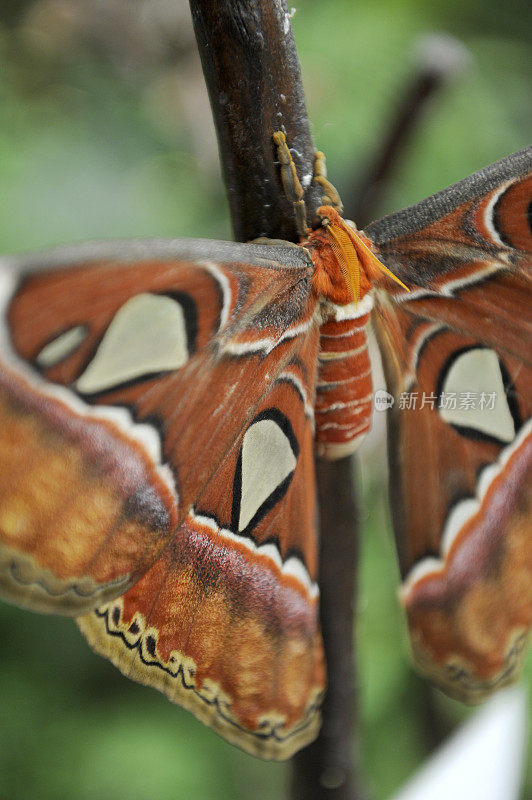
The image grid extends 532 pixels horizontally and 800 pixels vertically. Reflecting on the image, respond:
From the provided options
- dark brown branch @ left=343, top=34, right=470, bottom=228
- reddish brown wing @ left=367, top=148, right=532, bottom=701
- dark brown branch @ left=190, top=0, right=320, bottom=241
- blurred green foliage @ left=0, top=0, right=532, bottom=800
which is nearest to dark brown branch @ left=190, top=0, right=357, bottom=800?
dark brown branch @ left=190, top=0, right=320, bottom=241

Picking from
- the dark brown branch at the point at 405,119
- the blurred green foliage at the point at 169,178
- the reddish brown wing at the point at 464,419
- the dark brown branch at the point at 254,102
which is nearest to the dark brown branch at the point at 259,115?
the dark brown branch at the point at 254,102

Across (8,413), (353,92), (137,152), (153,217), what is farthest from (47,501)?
(353,92)

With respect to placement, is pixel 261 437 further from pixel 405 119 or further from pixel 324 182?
pixel 405 119

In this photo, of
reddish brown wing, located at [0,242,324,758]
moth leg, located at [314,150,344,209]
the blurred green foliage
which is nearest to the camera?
reddish brown wing, located at [0,242,324,758]

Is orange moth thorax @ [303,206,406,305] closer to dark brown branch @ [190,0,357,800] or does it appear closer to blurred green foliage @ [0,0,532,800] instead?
dark brown branch @ [190,0,357,800]

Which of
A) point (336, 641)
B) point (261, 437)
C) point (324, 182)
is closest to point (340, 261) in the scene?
point (324, 182)

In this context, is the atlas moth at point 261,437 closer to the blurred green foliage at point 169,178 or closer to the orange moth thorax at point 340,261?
the orange moth thorax at point 340,261
